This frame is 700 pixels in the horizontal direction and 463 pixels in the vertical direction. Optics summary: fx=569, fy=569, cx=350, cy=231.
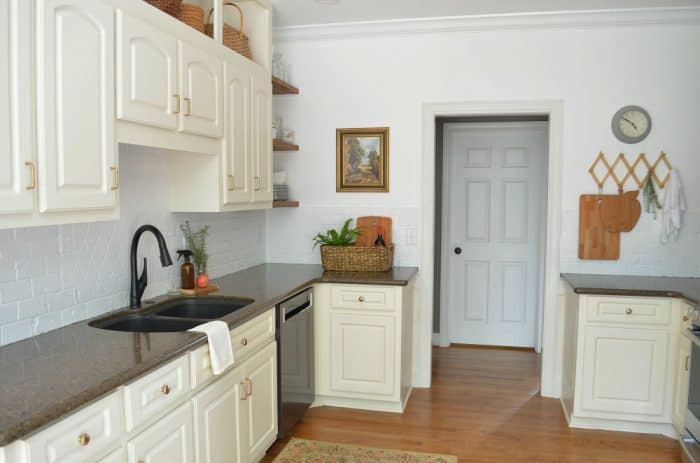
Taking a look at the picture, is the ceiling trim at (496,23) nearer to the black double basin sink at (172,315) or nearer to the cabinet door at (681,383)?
the cabinet door at (681,383)

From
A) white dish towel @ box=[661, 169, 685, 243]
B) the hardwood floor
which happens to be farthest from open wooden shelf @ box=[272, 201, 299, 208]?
white dish towel @ box=[661, 169, 685, 243]

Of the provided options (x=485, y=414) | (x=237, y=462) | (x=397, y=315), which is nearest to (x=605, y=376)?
(x=485, y=414)

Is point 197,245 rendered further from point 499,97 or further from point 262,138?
point 499,97

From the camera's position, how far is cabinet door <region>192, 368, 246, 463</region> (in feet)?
7.25

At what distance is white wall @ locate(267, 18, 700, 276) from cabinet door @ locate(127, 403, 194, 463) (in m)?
2.30

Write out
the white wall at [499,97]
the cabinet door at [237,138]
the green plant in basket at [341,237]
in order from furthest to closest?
the green plant in basket at [341,237] < the white wall at [499,97] < the cabinet door at [237,138]

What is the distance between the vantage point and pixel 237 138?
3.10 metres

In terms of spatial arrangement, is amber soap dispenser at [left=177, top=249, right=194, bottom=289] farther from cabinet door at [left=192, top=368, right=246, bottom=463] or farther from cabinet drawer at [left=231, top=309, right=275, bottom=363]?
cabinet door at [left=192, top=368, right=246, bottom=463]

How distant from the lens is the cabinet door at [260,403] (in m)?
2.67

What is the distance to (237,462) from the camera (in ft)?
8.38

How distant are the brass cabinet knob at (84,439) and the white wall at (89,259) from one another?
2.26 ft

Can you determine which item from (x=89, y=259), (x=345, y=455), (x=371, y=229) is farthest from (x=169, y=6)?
(x=345, y=455)

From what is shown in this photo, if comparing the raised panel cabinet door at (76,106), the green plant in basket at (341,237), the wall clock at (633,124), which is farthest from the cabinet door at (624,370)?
the raised panel cabinet door at (76,106)

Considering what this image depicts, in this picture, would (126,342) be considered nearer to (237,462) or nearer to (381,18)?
(237,462)
